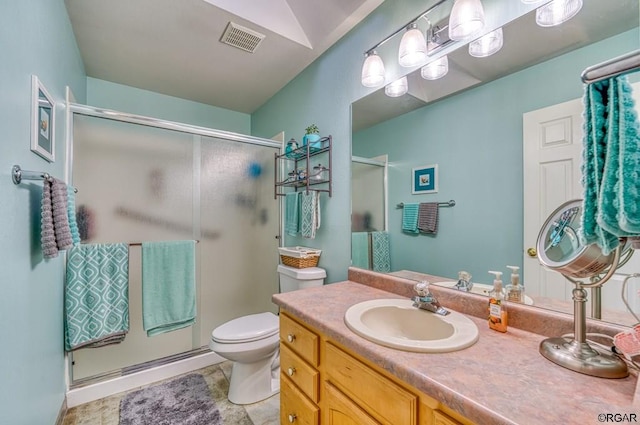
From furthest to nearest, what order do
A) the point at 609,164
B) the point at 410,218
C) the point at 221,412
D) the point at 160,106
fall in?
the point at 160,106 < the point at 221,412 < the point at 410,218 < the point at 609,164

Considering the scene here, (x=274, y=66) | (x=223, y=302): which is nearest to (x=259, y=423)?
(x=223, y=302)

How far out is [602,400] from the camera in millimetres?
535

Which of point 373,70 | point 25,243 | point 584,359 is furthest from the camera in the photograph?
point 373,70

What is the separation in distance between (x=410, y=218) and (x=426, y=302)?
1.47 ft

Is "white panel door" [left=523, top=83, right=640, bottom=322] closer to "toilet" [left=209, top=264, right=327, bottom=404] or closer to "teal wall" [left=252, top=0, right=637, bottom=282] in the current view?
"teal wall" [left=252, top=0, right=637, bottom=282]

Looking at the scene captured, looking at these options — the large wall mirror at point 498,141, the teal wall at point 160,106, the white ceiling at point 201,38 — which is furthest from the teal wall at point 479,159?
the teal wall at point 160,106

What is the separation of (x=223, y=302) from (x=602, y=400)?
2.17 meters

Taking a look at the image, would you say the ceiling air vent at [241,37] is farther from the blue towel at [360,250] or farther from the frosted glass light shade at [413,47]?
the blue towel at [360,250]

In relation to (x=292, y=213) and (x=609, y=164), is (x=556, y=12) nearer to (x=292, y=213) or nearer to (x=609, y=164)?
(x=609, y=164)

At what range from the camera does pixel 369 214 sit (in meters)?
1.56

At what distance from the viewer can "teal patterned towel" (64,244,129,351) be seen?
154 cm

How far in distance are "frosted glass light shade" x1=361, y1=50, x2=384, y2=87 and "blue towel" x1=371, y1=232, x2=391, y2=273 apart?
2.77 feet

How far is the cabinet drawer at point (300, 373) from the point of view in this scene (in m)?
1.00

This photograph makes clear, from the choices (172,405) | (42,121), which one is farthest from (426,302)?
(42,121)
